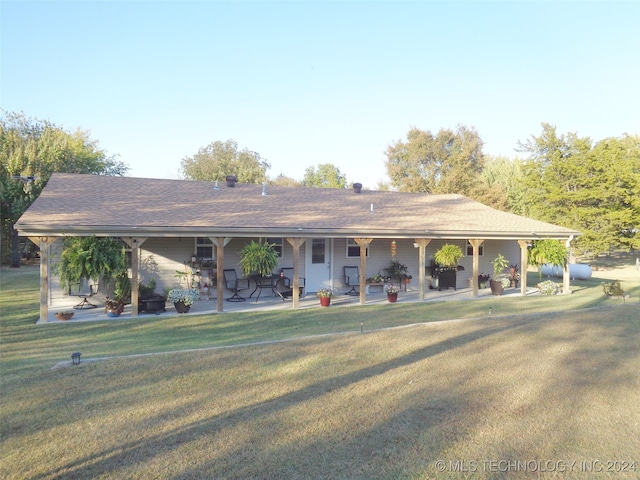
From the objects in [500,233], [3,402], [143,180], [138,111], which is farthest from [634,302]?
[138,111]

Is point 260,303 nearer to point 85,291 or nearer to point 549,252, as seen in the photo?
point 85,291

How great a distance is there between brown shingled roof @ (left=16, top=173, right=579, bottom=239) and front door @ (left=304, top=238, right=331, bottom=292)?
4.00 feet

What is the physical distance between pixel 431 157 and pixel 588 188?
47.4 ft

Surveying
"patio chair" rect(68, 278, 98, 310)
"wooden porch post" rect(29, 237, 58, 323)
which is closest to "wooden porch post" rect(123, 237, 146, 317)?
"wooden porch post" rect(29, 237, 58, 323)

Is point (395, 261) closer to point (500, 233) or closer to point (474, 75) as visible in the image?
point (500, 233)

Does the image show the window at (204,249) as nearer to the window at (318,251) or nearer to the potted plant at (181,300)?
the potted plant at (181,300)

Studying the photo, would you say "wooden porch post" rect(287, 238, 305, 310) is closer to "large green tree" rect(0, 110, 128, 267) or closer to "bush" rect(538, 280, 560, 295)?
"bush" rect(538, 280, 560, 295)

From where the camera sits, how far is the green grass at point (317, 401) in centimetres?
373

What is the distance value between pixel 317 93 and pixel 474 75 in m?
7.43

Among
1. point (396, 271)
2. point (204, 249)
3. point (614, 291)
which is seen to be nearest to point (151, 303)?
point (204, 249)

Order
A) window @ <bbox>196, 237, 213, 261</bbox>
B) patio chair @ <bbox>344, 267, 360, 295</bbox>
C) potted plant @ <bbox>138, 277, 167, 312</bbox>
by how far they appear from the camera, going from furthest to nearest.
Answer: patio chair @ <bbox>344, 267, 360, 295</bbox>
window @ <bbox>196, 237, 213, 261</bbox>
potted plant @ <bbox>138, 277, 167, 312</bbox>

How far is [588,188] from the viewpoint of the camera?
2653cm

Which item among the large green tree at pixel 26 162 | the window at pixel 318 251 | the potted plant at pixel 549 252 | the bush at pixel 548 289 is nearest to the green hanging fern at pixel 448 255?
the potted plant at pixel 549 252

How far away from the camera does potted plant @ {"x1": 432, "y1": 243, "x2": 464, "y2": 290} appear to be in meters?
14.7
